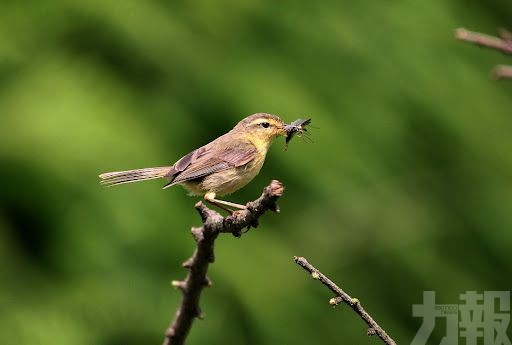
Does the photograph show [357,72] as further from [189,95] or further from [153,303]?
[153,303]

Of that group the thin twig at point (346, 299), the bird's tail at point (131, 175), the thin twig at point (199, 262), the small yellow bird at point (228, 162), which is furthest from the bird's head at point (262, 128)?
the thin twig at point (346, 299)

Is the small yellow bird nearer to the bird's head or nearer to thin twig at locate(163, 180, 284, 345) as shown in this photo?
the bird's head

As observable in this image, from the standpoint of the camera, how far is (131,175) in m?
3.71

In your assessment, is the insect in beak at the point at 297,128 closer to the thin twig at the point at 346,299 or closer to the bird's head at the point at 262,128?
the bird's head at the point at 262,128

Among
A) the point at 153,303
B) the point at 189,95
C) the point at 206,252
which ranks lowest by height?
the point at 206,252

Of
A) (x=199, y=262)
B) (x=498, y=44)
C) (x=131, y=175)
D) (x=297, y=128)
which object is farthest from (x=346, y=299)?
(x=131, y=175)

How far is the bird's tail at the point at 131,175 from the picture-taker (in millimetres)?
3676

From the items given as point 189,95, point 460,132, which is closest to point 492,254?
point 460,132

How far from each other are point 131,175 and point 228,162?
0.51 meters

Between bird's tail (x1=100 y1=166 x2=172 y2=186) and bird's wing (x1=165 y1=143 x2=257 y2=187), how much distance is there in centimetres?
26

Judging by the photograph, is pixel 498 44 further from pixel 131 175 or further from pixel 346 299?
pixel 131 175

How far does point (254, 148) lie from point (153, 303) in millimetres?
1050

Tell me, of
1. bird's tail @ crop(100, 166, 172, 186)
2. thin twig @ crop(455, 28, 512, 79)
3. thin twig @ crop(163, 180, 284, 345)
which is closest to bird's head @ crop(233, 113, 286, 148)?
bird's tail @ crop(100, 166, 172, 186)

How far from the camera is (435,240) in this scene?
490 cm
